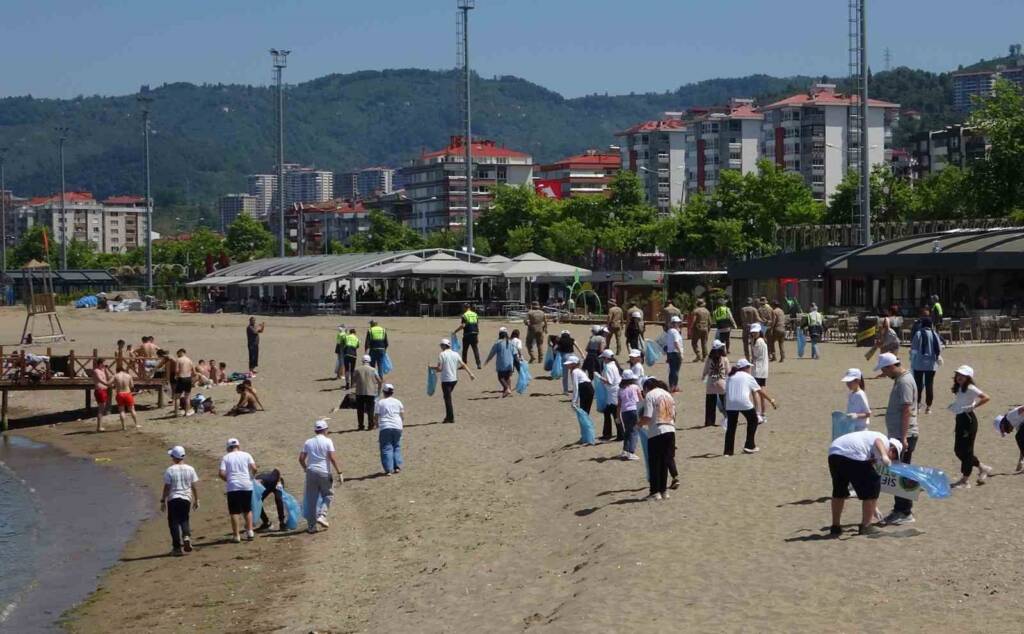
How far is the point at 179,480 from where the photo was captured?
16438mm

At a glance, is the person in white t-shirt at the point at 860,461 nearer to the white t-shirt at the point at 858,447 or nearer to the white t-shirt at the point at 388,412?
the white t-shirt at the point at 858,447

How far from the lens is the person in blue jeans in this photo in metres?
19.5

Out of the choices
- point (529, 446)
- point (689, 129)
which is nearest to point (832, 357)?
point (529, 446)

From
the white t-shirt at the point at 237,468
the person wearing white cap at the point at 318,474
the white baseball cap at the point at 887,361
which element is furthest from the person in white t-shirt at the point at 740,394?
the white t-shirt at the point at 237,468

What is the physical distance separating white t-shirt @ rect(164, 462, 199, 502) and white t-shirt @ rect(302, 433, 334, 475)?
1390 mm

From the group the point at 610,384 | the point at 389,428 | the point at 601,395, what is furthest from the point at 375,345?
the point at 610,384

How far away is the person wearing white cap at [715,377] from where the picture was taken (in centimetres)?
1980

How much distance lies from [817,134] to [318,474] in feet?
483

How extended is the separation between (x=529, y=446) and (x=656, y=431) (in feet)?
22.2

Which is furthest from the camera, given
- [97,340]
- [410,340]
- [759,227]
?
[759,227]

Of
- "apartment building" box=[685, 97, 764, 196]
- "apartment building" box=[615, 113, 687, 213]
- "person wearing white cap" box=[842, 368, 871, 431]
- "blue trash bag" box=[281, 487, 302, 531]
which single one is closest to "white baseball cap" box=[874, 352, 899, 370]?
"person wearing white cap" box=[842, 368, 871, 431]

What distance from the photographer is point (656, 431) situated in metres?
15.3

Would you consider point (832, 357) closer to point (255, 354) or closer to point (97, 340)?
point (255, 354)

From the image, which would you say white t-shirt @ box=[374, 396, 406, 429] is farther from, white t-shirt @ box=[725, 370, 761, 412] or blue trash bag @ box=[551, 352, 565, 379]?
blue trash bag @ box=[551, 352, 565, 379]
